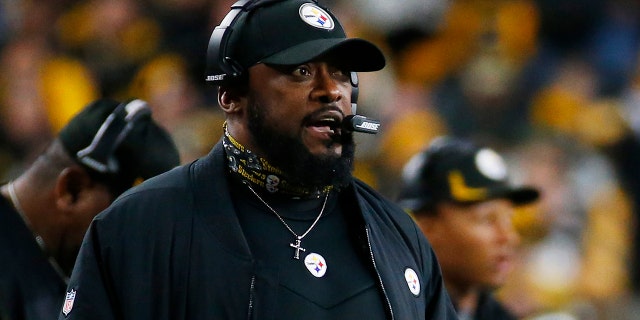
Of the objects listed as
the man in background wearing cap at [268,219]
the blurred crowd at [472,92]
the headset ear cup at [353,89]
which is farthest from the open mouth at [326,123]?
the blurred crowd at [472,92]

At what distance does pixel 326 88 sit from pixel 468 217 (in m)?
2.22

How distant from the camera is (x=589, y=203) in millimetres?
9398

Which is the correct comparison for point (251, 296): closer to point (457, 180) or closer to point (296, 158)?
point (296, 158)

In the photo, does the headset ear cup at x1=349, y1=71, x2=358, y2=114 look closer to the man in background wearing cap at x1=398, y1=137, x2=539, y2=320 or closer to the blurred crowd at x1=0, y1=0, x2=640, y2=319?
the man in background wearing cap at x1=398, y1=137, x2=539, y2=320

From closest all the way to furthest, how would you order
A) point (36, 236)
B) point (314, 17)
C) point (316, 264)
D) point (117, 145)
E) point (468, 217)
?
1. point (316, 264)
2. point (314, 17)
3. point (36, 236)
4. point (117, 145)
5. point (468, 217)

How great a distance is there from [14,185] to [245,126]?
4.43ft

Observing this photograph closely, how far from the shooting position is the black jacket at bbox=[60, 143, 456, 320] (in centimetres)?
313

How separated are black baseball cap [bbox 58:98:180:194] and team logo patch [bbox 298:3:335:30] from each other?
1187mm

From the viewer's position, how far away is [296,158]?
335cm

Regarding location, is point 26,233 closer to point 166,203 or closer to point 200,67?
point 166,203

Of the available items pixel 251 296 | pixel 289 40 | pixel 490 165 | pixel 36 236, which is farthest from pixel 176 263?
pixel 490 165

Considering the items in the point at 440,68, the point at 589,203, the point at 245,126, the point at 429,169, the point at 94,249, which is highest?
the point at 245,126

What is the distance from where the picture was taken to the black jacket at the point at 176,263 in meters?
3.13

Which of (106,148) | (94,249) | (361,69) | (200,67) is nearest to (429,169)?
(106,148)
